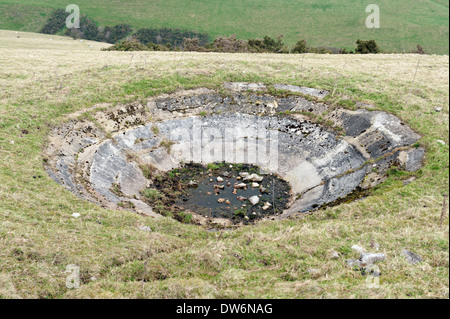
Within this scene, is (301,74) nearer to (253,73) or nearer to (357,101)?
(253,73)

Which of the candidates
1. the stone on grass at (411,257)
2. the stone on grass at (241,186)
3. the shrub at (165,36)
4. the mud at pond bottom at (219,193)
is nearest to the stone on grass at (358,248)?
the stone on grass at (411,257)

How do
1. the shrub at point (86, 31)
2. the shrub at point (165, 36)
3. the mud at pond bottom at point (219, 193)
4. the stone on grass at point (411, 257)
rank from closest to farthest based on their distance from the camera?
the stone on grass at point (411, 257), the mud at pond bottom at point (219, 193), the shrub at point (165, 36), the shrub at point (86, 31)

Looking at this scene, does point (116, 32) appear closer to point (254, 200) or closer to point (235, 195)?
point (235, 195)

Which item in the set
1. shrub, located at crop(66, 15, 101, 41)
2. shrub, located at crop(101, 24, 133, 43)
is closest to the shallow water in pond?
shrub, located at crop(101, 24, 133, 43)

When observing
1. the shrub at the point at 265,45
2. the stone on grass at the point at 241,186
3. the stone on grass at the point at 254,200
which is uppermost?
the shrub at the point at 265,45

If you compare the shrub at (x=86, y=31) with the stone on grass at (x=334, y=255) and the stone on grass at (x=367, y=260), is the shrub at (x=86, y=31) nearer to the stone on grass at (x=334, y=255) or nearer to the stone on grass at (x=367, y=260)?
the stone on grass at (x=334, y=255)

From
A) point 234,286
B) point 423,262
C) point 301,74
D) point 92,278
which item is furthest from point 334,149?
point 92,278

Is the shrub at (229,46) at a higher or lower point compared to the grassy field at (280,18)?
lower
